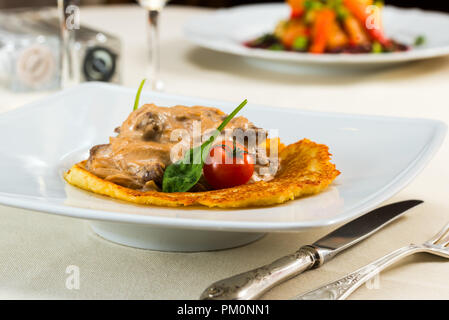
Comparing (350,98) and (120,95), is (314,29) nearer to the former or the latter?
(350,98)

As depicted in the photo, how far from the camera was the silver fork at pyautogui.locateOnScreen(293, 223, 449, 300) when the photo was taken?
101cm

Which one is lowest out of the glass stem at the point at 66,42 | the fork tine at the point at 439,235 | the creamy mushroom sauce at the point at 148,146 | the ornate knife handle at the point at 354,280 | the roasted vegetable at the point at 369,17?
the ornate knife handle at the point at 354,280

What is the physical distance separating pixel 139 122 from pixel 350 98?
1203 mm

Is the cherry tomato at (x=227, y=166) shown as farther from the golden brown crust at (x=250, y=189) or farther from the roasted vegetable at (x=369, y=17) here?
the roasted vegetable at (x=369, y=17)

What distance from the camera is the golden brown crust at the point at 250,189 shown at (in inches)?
43.6

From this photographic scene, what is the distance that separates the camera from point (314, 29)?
283 centimetres

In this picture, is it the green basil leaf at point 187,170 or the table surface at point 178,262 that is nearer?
the table surface at point 178,262

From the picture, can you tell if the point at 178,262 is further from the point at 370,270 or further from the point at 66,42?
the point at 66,42

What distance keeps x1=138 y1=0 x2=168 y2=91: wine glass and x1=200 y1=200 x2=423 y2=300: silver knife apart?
49.9 inches

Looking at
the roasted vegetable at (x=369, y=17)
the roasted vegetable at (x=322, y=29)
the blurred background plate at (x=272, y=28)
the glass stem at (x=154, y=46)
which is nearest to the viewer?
the glass stem at (x=154, y=46)

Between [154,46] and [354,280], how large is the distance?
60.8 inches

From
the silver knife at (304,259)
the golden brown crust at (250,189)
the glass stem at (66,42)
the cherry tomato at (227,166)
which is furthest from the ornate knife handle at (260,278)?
the glass stem at (66,42)

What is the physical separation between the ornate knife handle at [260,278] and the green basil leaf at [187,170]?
0.24m
